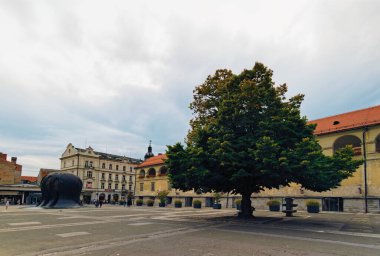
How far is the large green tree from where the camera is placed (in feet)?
58.2

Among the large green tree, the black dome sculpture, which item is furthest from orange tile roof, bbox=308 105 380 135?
the black dome sculpture

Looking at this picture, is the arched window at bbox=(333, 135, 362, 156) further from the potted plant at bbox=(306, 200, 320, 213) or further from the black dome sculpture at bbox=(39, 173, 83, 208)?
the black dome sculpture at bbox=(39, 173, 83, 208)

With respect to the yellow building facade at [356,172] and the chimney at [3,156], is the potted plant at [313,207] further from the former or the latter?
the chimney at [3,156]

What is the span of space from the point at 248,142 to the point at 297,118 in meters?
3.74

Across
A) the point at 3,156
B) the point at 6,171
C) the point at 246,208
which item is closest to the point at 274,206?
the point at 246,208

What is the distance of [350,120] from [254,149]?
23.8 meters

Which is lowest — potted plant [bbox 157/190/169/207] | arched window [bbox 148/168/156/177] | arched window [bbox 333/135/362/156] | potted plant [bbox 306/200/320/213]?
potted plant [bbox 157/190/169/207]

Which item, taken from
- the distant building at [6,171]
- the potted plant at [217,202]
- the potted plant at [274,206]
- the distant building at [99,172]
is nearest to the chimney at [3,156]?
the distant building at [6,171]

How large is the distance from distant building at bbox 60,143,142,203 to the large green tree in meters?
63.2

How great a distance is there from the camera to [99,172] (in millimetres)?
83812

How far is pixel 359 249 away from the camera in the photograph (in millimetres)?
10156

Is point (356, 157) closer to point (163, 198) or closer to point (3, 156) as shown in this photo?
point (163, 198)

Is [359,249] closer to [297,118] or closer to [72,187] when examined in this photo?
[297,118]

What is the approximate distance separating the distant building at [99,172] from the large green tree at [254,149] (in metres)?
63.2
